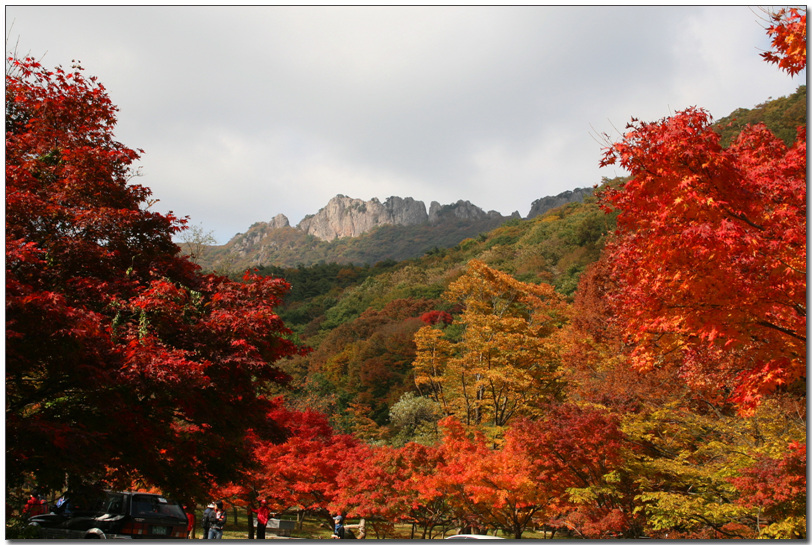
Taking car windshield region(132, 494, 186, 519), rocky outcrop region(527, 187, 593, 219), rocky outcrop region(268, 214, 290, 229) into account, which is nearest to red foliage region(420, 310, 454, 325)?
car windshield region(132, 494, 186, 519)

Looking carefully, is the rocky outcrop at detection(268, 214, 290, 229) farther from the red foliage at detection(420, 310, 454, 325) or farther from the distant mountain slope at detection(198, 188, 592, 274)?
the red foliage at detection(420, 310, 454, 325)

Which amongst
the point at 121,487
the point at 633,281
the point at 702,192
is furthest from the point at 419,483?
the point at 702,192

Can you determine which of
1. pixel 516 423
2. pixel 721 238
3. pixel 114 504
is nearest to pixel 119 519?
pixel 114 504

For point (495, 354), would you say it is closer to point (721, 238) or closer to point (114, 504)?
point (114, 504)

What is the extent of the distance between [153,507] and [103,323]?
447cm

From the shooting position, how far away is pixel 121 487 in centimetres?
732

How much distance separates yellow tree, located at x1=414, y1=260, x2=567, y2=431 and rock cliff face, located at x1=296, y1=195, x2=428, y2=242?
→ 13337 cm

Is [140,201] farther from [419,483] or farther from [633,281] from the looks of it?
[419,483]

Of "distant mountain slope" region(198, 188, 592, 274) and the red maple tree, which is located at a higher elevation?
"distant mountain slope" region(198, 188, 592, 274)

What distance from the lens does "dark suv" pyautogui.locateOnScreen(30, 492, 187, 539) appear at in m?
8.48

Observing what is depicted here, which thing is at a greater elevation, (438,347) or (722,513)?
(438,347)

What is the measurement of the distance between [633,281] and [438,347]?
19006 millimetres

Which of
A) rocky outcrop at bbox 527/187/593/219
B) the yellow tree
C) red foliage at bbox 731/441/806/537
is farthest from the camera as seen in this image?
rocky outcrop at bbox 527/187/593/219

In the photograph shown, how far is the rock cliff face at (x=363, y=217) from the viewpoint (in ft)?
525
